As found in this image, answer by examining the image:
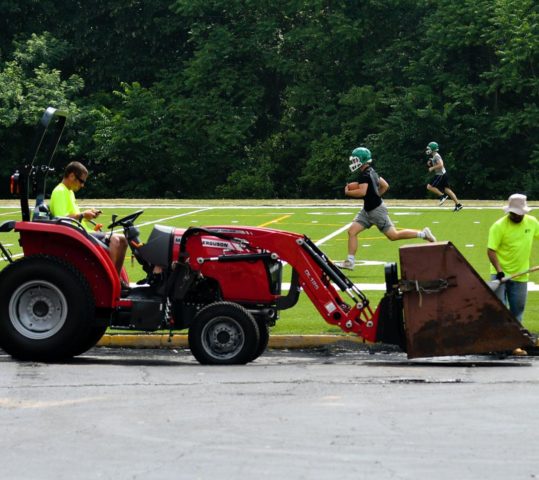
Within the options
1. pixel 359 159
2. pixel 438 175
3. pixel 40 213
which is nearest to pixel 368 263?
pixel 359 159

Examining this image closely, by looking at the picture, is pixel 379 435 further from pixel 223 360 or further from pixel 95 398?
pixel 223 360

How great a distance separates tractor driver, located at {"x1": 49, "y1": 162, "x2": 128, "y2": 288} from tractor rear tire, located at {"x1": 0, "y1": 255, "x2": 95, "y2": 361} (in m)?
0.53

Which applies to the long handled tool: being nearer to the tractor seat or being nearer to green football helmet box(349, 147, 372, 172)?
the tractor seat

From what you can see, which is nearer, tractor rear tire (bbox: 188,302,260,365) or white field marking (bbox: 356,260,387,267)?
tractor rear tire (bbox: 188,302,260,365)

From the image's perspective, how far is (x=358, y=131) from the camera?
54.0 meters

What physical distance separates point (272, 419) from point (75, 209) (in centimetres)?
458

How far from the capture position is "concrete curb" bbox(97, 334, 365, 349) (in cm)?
1406

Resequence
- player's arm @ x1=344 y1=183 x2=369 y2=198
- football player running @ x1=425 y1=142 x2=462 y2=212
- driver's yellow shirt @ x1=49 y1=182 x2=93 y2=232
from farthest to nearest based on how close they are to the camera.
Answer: football player running @ x1=425 y1=142 x2=462 y2=212 → player's arm @ x1=344 y1=183 x2=369 y2=198 → driver's yellow shirt @ x1=49 y1=182 x2=93 y2=232

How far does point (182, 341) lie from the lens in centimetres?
1413

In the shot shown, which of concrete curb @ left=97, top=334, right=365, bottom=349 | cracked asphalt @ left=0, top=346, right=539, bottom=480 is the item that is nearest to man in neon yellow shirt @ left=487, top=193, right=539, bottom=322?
cracked asphalt @ left=0, top=346, right=539, bottom=480

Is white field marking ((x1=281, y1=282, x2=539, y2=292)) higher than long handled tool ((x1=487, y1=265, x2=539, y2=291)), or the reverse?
long handled tool ((x1=487, y1=265, x2=539, y2=291))

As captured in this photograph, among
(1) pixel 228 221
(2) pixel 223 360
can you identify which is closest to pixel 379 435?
(2) pixel 223 360

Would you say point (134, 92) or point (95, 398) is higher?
point (134, 92)

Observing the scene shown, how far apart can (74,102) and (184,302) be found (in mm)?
44018
